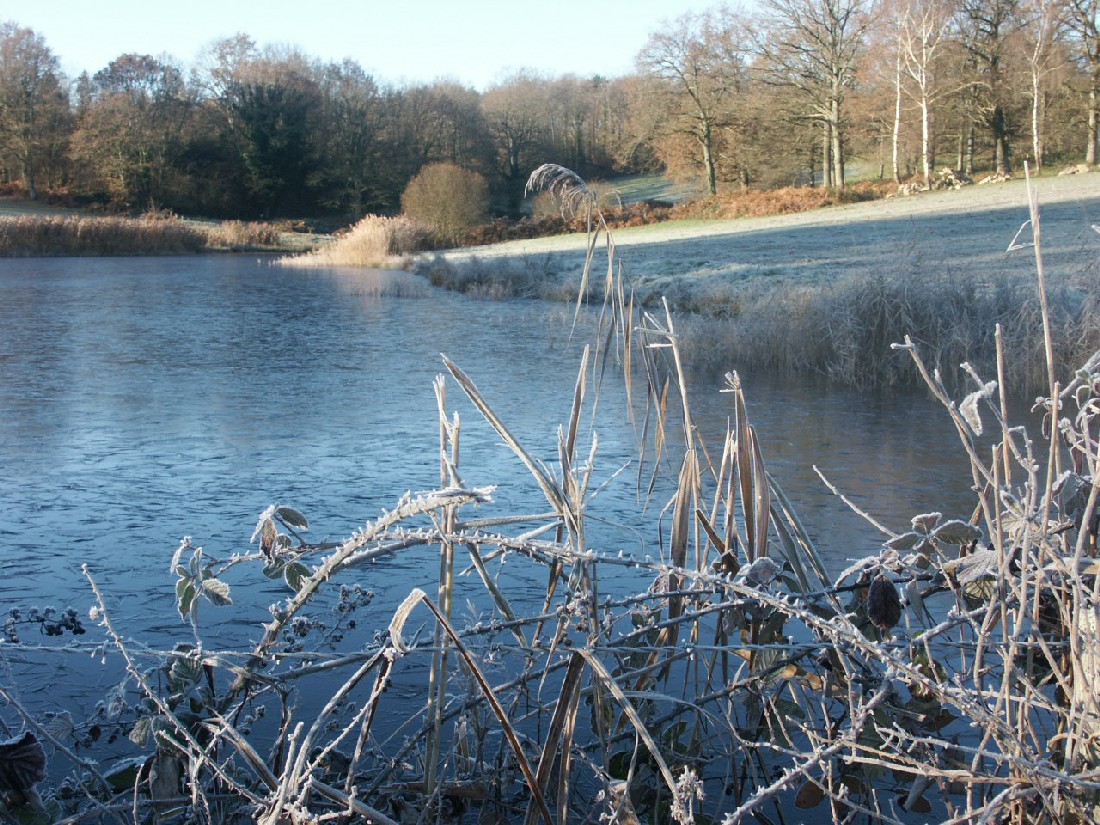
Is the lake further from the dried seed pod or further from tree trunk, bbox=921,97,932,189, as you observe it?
tree trunk, bbox=921,97,932,189

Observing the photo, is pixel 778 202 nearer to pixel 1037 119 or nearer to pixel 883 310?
pixel 1037 119

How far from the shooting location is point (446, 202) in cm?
3186

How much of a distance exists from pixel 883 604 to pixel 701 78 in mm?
39860

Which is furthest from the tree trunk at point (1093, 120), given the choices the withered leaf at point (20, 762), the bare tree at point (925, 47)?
the withered leaf at point (20, 762)

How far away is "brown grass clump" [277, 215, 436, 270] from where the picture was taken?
24.5m

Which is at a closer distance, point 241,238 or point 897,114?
point 241,238

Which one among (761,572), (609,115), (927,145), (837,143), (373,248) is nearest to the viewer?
(761,572)

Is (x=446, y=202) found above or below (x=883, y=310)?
above

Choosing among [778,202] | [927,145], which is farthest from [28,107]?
[927,145]

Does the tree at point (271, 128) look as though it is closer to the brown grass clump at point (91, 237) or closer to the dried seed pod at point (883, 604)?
the brown grass clump at point (91, 237)

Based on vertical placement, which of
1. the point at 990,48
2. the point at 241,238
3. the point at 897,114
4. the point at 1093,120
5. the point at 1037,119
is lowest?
the point at 241,238

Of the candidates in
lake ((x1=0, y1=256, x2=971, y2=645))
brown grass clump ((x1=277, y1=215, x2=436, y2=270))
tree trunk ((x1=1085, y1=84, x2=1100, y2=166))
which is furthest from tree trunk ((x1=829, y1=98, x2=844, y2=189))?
lake ((x1=0, y1=256, x2=971, y2=645))

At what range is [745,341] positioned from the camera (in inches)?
329

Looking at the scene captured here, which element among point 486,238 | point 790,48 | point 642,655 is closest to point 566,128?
point 790,48
